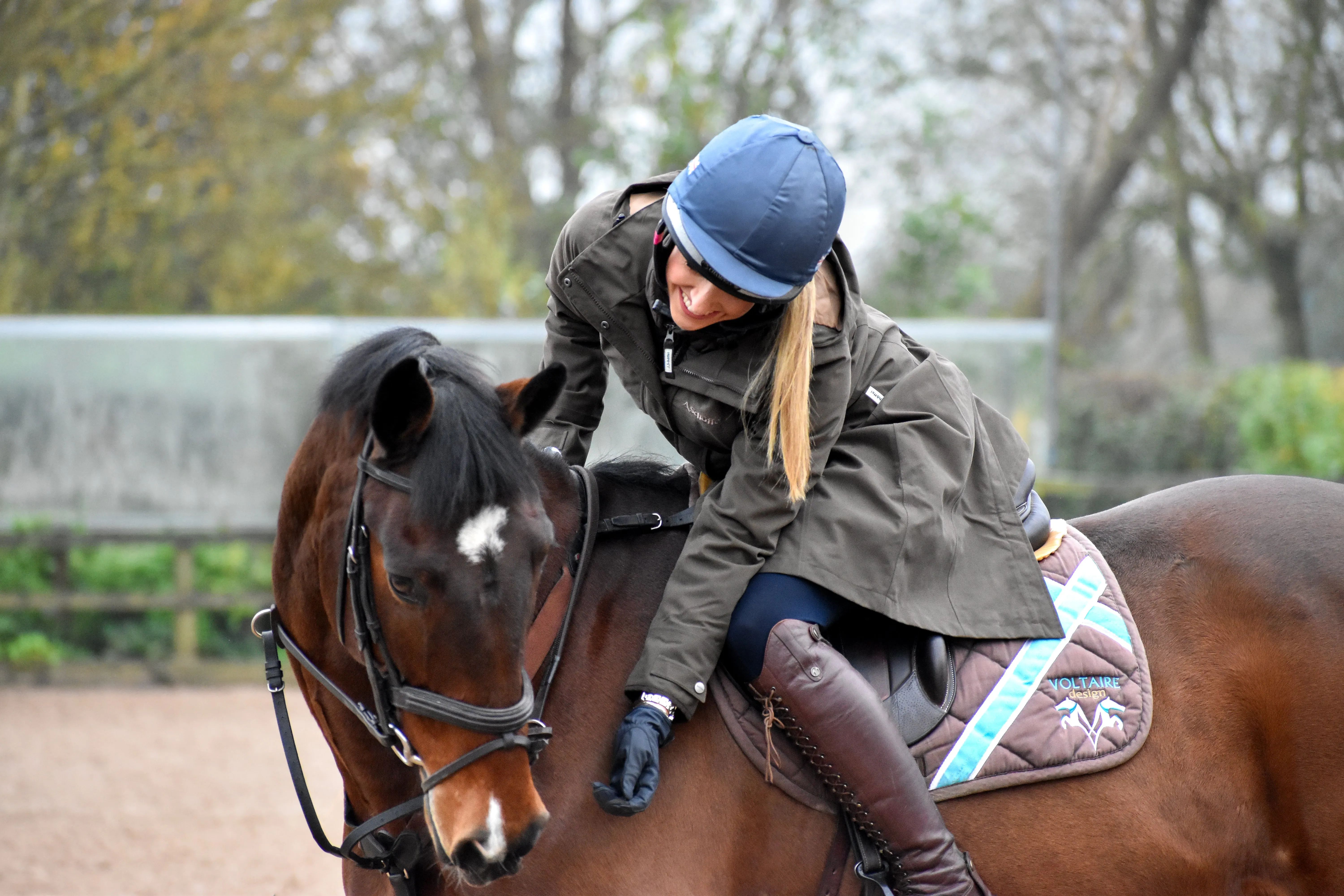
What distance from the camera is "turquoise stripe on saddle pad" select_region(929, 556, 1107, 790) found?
7.29 feet

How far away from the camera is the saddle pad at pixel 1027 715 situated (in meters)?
2.21

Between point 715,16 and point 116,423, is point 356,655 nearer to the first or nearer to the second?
point 116,423

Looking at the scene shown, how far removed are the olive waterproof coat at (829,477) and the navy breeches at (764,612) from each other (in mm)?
26

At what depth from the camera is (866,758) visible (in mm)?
2098

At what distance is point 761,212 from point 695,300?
0.21 metres

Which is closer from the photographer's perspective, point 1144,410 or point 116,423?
point 116,423

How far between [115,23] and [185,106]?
1279 mm

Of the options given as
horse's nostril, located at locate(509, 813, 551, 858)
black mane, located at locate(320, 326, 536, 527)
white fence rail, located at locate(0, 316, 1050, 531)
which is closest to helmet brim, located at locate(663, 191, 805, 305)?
black mane, located at locate(320, 326, 536, 527)

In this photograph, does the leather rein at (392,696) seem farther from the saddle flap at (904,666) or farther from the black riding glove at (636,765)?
the saddle flap at (904,666)

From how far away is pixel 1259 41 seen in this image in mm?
13852

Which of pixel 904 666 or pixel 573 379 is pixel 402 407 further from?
pixel 904 666

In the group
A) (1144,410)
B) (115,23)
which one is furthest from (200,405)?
(1144,410)

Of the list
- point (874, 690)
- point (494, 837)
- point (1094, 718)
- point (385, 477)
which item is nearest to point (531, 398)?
point (385, 477)

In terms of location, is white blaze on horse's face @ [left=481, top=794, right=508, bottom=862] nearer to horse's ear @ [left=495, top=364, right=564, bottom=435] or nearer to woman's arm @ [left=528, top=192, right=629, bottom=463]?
horse's ear @ [left=495, top=364, right=564, bottom=435]
